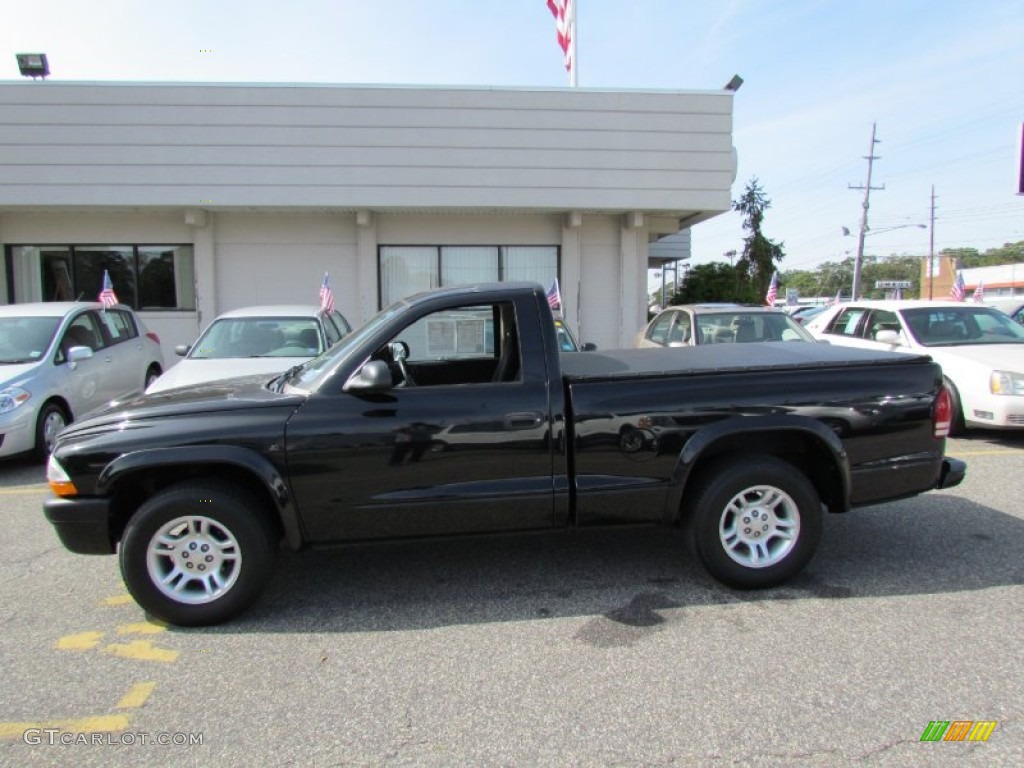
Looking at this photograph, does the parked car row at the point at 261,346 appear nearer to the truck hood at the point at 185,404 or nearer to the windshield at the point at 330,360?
the windshield at the point at 330,360

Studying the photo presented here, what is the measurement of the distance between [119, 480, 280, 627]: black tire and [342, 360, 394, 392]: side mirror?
840 mm

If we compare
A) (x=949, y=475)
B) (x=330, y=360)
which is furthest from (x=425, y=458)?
(x=949, y=475)

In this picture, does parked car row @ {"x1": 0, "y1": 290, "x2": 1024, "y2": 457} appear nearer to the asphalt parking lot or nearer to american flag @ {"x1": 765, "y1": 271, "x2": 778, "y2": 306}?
the asphalt parking lot

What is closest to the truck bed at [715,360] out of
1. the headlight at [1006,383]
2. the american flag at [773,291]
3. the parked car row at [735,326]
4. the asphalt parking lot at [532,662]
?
the asphalt parking lot at [532,662]

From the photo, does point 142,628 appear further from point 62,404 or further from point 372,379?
point 62,404

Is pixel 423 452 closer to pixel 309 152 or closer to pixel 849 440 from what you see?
pixel 849 440

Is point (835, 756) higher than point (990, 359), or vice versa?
point (990, 359)

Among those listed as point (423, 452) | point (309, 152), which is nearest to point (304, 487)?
point (423, 452)

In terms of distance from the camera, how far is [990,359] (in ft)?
25.1

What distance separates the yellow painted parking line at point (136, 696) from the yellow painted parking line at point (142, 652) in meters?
0.21

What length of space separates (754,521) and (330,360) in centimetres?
261

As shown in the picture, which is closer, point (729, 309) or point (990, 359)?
point (990, 359)

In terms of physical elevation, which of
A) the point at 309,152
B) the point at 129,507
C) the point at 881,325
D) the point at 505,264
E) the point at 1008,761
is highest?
the point at 309,152

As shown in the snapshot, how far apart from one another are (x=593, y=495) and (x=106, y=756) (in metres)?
2.46
